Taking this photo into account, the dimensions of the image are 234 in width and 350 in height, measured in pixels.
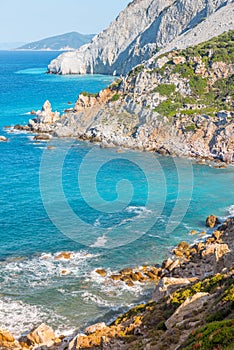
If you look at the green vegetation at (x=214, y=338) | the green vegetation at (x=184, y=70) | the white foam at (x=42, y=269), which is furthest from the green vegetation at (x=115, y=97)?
the green vegetation at (x=214, y=338)

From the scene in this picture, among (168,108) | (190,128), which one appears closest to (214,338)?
(190,128)

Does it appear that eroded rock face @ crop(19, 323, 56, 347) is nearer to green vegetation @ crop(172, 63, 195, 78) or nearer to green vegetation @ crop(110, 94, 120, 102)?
green vegetation @ crop(110, 94, 120, 102)

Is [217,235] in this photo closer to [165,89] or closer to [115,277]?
[115,277]

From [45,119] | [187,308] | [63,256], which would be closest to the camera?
[187,308]

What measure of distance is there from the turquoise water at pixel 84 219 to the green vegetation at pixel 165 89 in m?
21.2

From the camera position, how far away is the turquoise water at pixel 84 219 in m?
42.3

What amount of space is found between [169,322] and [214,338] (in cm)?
965

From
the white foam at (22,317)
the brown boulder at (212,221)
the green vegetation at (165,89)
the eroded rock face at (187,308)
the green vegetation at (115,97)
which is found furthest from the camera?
the green vegetation at (115,97)

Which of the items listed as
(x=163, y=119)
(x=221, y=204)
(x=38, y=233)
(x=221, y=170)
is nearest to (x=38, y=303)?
(x=38, y=233)

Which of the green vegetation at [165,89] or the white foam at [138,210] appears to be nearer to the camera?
the white foam at [138,210]

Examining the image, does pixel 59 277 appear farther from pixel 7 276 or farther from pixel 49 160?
pixel 49 160

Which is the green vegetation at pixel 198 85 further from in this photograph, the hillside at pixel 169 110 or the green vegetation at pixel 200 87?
the hillside at pixel 169 110

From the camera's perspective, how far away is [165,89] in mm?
106938

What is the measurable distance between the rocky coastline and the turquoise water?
2974mm
